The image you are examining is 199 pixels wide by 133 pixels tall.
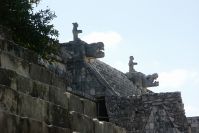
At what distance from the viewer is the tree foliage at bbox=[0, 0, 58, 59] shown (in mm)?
8961

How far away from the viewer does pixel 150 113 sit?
14.8 meters

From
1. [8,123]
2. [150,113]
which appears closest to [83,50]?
[150,113]

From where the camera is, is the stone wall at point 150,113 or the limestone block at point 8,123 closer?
the limestone block at point 8,123

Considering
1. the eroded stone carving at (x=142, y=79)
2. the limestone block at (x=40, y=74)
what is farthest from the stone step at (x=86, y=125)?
the eroded stone carving at (x=142, y=79)

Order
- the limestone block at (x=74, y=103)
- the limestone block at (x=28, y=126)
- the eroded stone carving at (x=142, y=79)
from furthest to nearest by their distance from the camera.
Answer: the eroded stone carving at (x=142, y=79) < the limestone block at (x=74, y=103) < the limestone block at (x=28, y=126)

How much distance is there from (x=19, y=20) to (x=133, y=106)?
6.77 m

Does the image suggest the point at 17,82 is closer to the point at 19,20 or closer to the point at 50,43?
the point at 19,20

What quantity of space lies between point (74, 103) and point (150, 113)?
6986 mm

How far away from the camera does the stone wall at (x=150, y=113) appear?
14.5 meters

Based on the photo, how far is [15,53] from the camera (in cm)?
786

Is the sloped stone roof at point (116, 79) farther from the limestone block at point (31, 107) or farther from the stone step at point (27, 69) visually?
the limestone block at point (31, 107)

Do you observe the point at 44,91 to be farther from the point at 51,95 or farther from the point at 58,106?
the point at 58,106

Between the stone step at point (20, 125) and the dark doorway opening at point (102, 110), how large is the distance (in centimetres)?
892

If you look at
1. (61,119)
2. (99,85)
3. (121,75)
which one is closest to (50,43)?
(61,119)
